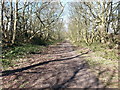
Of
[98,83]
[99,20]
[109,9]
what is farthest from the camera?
[99,20]

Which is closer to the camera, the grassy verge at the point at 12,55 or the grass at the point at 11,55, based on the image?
the grassy verge at the point at 12,55

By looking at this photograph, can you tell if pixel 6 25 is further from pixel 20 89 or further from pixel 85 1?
pixel 20 89

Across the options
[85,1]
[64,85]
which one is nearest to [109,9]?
[85,1]

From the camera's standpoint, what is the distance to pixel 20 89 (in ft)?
19.1

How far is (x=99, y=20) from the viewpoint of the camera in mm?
19812

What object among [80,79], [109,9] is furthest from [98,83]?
[109,9]

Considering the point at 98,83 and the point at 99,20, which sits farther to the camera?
the point at 99,20

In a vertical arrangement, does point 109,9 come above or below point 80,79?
above

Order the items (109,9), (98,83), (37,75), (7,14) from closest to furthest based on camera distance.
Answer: (98,83) < (37,75) < (109,9) < (7,14)

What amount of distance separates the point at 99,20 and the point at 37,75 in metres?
15.0

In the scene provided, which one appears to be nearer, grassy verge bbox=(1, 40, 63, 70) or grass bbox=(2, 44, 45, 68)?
grassy verge bbox=(1, 40, 63, 70)

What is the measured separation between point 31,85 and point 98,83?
2.96m

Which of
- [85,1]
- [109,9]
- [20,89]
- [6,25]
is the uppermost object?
[85,1]

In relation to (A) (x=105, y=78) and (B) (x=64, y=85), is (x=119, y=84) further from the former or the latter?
(B) (x=64, y=85)
